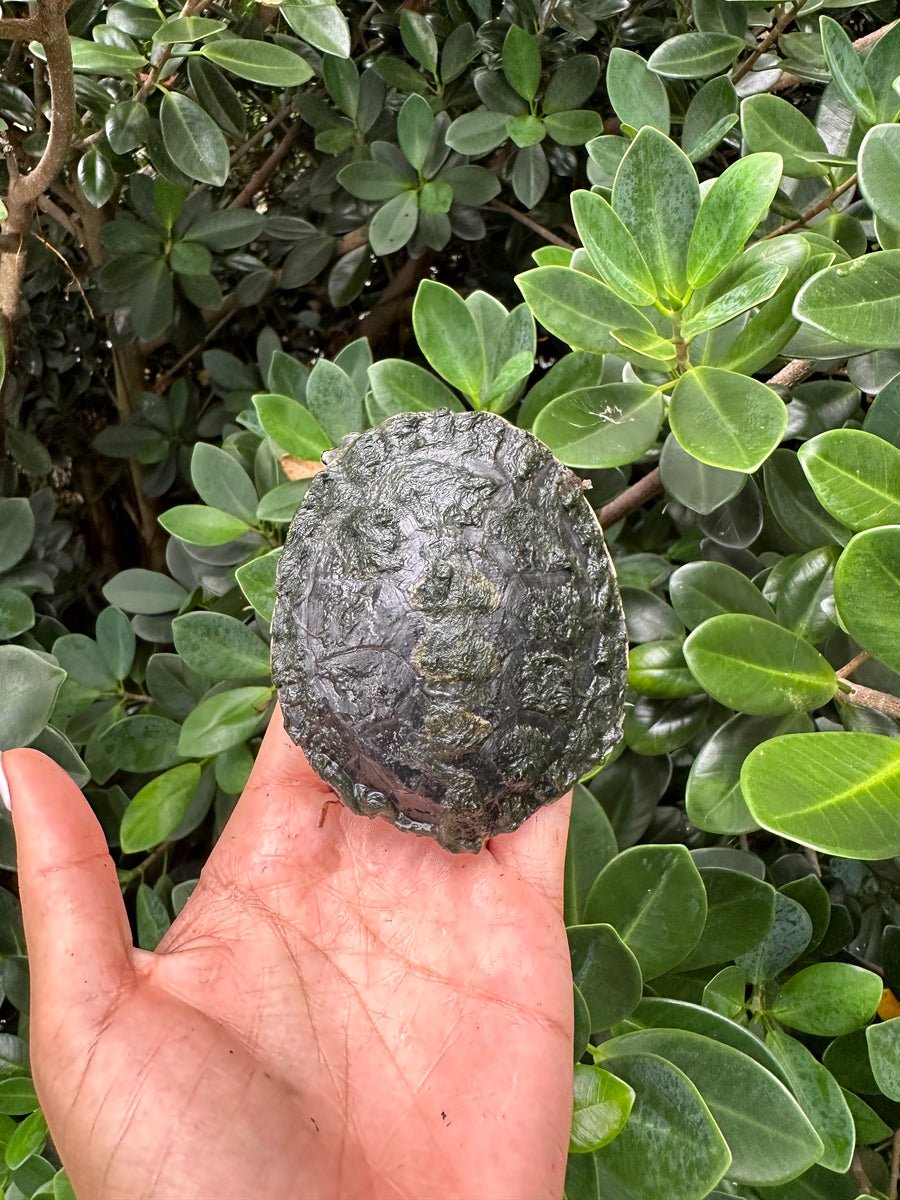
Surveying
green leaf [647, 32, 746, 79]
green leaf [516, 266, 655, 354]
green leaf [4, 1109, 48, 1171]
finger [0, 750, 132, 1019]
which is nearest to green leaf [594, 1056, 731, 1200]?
finger [0, 750, 132, 1019]

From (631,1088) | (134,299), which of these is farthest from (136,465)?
(631,1088)

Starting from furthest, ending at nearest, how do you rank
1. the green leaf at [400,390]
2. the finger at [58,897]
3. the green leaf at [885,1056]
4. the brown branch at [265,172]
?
the brown branch at [265,172], the green leaf at [400,390], the finger at [58,897], the green leaf at [885,1056]

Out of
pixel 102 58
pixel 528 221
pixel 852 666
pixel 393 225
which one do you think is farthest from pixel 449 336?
pixel 852 666

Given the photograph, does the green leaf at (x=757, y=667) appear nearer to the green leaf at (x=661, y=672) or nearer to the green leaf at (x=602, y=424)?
the green leaf at (x=661, y=672)

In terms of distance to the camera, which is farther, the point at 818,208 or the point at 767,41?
the point at 767,41

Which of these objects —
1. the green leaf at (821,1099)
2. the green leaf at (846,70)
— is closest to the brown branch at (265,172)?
the green leaf at (846,70)

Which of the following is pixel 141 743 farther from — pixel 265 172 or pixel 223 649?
pixel 265 172

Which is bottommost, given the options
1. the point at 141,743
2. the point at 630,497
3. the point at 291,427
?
the point at 141,743
